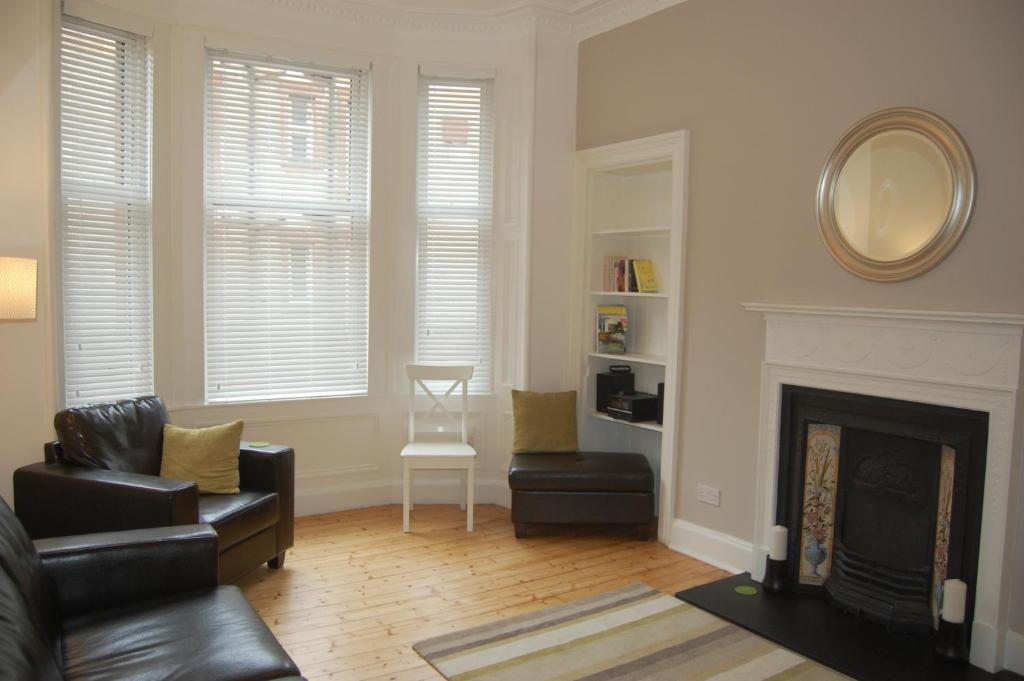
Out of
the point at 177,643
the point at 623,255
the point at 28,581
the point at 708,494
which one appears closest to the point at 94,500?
the point at 28,581

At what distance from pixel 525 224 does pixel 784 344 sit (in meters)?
1.93

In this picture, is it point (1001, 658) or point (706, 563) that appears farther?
point (706, 563)

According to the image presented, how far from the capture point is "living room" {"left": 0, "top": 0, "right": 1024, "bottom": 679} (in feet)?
10.0

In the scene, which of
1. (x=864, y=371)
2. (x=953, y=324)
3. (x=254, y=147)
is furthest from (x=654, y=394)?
(x=254, y=147)

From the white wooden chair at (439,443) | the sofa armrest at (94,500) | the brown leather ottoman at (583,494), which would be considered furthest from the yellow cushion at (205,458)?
the brown leather ottoman at (583,494)

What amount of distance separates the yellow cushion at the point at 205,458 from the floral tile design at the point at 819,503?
281 cm

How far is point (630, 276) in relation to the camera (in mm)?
4824

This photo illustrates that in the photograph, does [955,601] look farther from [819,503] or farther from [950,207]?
[950,207]

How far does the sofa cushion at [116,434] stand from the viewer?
3426 millimetres

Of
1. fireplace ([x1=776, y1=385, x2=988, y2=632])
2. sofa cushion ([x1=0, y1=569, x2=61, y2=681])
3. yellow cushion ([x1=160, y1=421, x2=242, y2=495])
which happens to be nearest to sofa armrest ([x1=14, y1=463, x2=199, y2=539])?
yellow cushion ([x1=160, y1=421, x2=242, y2=495])

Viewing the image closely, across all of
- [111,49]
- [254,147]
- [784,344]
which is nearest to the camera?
[784,344]

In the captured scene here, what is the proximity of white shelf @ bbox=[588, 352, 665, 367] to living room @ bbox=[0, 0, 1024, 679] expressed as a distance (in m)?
0.10

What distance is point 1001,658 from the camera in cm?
295

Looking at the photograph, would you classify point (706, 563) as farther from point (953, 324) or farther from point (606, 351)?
point (953, 324)
